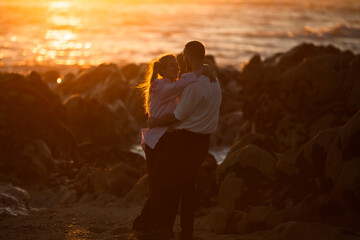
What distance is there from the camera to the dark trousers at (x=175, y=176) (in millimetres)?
5543

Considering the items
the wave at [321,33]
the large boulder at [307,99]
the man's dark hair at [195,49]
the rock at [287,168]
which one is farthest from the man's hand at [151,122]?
the wave at [321,33]

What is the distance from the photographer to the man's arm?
17.8 ft

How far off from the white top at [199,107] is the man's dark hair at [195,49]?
220 mm

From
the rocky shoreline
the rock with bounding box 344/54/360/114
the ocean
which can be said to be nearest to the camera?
the rocky shoreline

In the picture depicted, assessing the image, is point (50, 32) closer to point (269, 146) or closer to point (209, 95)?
point (269, 146)

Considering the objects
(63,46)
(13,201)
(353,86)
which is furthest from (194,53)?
(63,46)

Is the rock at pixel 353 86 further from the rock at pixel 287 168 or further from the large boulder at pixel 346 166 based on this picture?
the large boulder at pixel 346 166

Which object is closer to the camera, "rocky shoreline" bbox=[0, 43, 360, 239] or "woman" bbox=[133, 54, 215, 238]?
"woman" bbox=[133, 54, 215, 238]

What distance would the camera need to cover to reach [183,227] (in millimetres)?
5914

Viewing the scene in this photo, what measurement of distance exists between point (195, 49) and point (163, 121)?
2.64ft

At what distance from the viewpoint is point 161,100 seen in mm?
5543

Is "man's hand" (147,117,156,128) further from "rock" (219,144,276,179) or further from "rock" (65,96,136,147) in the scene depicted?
"rock" (65,96,136,147)

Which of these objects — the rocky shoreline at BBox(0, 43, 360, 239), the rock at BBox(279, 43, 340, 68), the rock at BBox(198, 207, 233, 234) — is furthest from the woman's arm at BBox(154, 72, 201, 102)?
the rock at BBox(279, 43, 340, 68)

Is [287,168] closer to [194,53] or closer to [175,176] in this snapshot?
[175,176]
